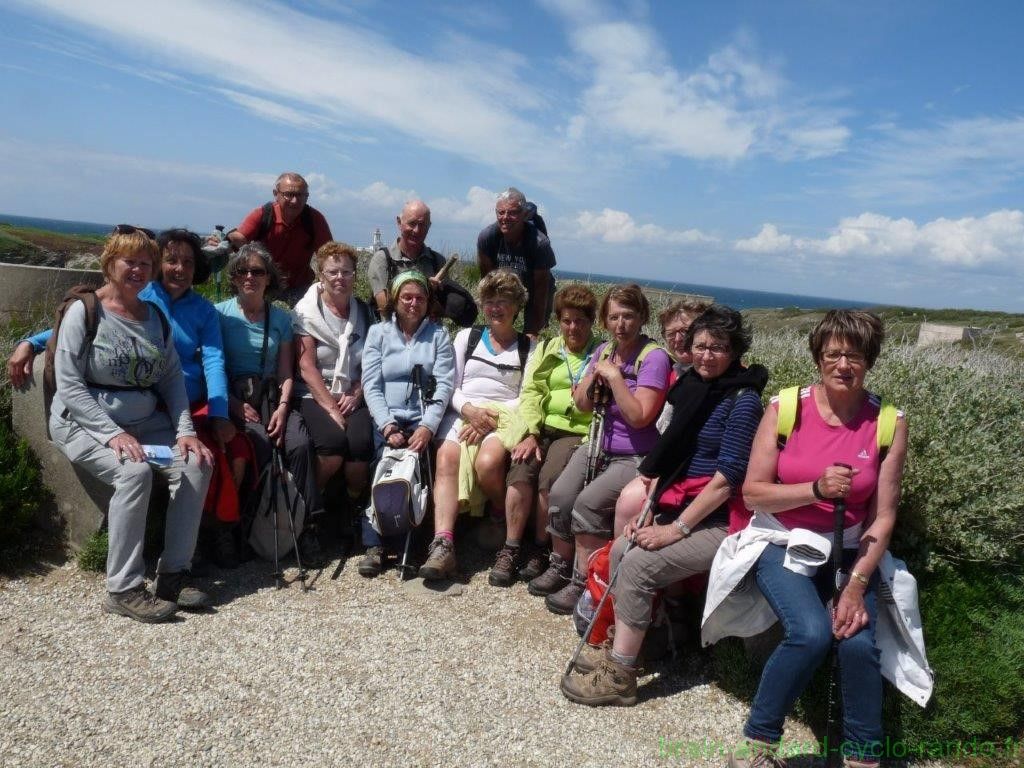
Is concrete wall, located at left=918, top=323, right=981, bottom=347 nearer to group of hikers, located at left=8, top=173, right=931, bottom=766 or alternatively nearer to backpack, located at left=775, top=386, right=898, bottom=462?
group of hikers, located at left=8, top=173, right=931, bottom=766

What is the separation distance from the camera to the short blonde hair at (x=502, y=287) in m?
5.02

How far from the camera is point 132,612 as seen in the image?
394 cm

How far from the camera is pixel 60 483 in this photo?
15.0ft

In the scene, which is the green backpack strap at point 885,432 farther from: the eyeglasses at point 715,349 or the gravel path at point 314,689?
the gravel path at point 314,689

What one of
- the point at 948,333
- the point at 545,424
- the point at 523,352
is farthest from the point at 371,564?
the point at 948,333

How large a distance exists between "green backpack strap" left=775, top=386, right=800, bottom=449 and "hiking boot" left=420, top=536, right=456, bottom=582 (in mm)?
2223

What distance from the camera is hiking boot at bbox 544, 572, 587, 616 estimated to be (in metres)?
4.36

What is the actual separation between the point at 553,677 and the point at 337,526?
221cm

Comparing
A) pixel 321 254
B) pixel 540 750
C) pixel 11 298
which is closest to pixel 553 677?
pixel 540 750

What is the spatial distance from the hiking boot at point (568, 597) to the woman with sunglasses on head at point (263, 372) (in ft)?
5.49

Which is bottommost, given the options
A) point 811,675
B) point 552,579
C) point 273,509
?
point 552,579

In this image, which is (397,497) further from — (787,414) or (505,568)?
(787,414)

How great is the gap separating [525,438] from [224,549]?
82.9 inches

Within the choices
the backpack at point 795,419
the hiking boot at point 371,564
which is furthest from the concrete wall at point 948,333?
the hiking boot at point 371,564
